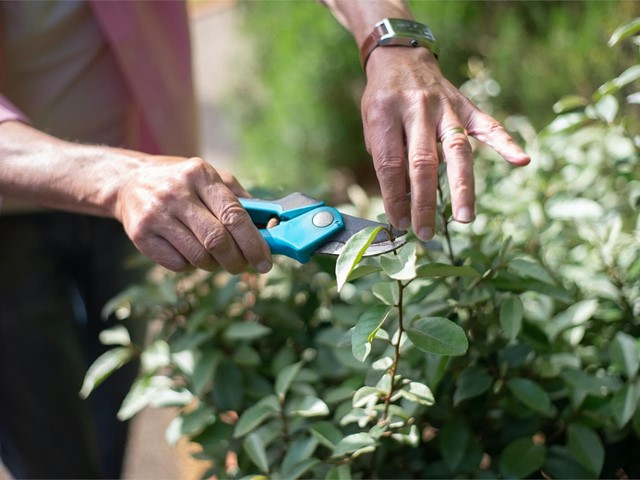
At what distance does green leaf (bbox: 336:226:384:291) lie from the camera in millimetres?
1125

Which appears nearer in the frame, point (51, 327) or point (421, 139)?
point (421, 139)

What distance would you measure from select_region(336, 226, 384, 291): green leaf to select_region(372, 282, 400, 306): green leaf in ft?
0.47

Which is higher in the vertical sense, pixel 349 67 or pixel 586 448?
pixel 586 448

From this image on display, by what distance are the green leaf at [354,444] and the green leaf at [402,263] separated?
0.31 meters

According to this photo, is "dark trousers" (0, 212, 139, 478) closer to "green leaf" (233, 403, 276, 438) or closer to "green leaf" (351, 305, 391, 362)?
"green leaf" (233, 403, 276, 438)

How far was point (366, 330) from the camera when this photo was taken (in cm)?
118

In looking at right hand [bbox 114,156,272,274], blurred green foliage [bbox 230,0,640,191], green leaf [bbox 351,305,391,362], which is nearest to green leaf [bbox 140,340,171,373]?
right hand [bbox 114,156,272,274]

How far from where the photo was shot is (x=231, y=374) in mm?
1653

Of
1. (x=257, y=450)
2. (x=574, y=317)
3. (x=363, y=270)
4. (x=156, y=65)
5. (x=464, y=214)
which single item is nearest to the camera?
(x=464, y=214)

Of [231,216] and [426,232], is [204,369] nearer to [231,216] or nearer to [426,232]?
[231,216]

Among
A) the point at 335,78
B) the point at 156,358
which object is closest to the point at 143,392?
the point at 156,358

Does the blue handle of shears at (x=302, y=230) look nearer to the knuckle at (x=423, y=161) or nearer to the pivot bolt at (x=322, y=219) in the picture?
the pivot bolt at (x=322, y=219)

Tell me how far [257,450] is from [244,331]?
0.90 feet

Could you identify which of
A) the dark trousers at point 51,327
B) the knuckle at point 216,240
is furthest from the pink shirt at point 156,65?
the knuckle at point 216,240
